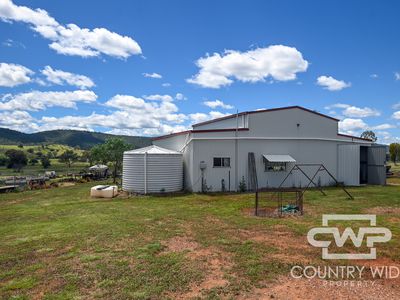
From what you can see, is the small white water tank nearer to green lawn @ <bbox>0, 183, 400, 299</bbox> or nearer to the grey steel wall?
the grey steel wall

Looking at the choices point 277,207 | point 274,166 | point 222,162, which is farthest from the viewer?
point 274,166

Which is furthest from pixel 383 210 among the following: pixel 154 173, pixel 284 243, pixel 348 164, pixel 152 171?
pixel 152 171

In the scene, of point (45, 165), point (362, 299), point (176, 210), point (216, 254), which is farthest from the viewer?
point (45, 165)

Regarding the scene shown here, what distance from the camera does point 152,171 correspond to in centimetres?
1798

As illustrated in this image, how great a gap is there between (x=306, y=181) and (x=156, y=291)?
57.9 ft

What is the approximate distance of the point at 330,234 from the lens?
848 cm

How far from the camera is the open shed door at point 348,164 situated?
22.0 meters

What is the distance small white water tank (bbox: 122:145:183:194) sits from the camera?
59.0ft

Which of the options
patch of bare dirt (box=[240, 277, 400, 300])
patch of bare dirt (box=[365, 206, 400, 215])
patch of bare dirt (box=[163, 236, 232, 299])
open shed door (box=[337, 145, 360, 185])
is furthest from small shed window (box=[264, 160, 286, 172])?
patch of bare dirt (box=[240, 277, 400, 300])

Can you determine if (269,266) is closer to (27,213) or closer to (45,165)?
(27,213)

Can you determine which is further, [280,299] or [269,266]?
[269,266]

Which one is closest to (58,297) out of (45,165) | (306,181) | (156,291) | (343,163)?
(156,291)

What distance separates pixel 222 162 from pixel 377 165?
12904mm

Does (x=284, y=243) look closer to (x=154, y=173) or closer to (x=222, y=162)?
(x=222, y=162)
